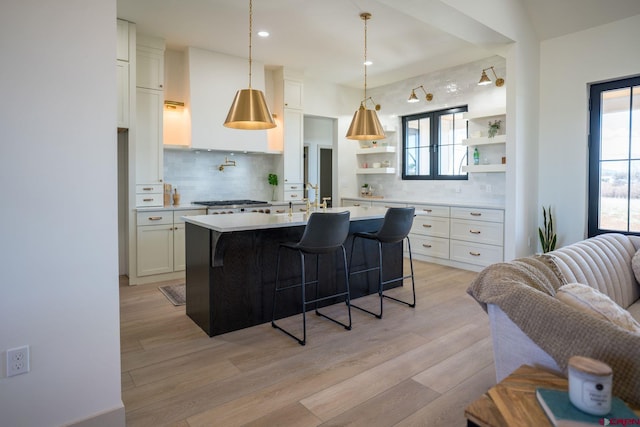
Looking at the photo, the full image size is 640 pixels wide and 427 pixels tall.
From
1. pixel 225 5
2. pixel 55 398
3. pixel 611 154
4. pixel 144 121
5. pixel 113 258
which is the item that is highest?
pixel 225 5

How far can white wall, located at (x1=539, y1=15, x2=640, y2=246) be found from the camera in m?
4.14

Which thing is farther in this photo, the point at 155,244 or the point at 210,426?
the point at 155,244

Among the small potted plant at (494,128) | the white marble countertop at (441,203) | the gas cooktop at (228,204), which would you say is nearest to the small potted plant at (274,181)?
the gas cooktop at (228,204)

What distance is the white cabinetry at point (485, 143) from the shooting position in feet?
16.6

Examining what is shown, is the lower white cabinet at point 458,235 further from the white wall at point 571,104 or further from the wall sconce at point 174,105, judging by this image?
the wall sconce at point 174,105

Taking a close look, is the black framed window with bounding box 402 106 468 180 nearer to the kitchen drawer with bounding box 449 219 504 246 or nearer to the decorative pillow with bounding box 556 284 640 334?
the kitchen drawer with bounding box 449 219 504 246

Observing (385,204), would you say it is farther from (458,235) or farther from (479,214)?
(479,214)

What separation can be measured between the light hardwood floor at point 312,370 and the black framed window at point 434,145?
9.65ft

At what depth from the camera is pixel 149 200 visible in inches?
183

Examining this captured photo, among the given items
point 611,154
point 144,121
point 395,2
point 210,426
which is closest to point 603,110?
point 611,154

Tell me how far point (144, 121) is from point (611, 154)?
5.40 m

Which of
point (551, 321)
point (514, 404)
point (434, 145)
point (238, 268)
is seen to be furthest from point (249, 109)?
point (434, 145)

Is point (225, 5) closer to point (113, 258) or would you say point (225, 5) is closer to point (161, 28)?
point (161, 28)

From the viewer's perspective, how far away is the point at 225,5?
3.86 m
